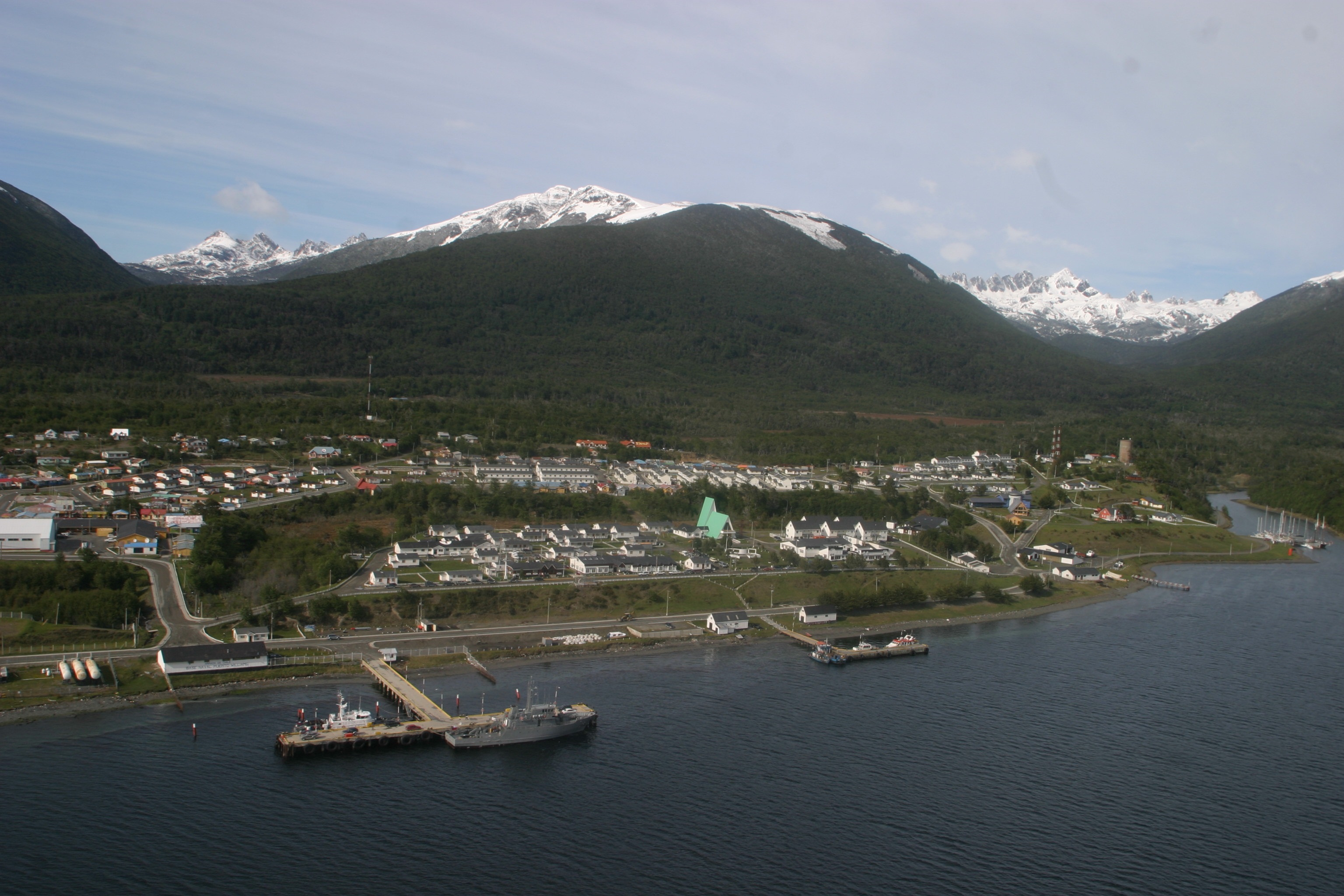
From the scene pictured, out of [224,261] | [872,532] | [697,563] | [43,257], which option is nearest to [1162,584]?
[872,532]

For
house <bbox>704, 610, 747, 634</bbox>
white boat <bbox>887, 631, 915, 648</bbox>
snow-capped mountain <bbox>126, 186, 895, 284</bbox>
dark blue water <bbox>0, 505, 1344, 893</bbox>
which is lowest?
dark blue water <bbox>0, 505, 1344, 893</bbox>

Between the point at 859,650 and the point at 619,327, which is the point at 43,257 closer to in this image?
the point at 619,327

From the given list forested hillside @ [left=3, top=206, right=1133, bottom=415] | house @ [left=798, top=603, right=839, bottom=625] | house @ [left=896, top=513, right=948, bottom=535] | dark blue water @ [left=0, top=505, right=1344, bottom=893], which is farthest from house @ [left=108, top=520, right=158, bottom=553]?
forested hillside @ [left=3, top=206, right=1133, bottom=415]

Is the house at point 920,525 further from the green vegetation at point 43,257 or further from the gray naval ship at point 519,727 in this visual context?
the green vegetation at point 43,257

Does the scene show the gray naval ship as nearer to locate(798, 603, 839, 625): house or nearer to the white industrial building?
locate(798, 603, 839, 625): house

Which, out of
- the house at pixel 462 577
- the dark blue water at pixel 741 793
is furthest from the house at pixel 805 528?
the house at pixel 462 577

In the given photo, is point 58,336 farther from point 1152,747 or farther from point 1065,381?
point 1065,381

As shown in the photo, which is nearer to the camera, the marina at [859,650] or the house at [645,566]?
the marina at [859,650]

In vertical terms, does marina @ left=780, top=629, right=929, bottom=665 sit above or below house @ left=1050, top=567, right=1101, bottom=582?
below
